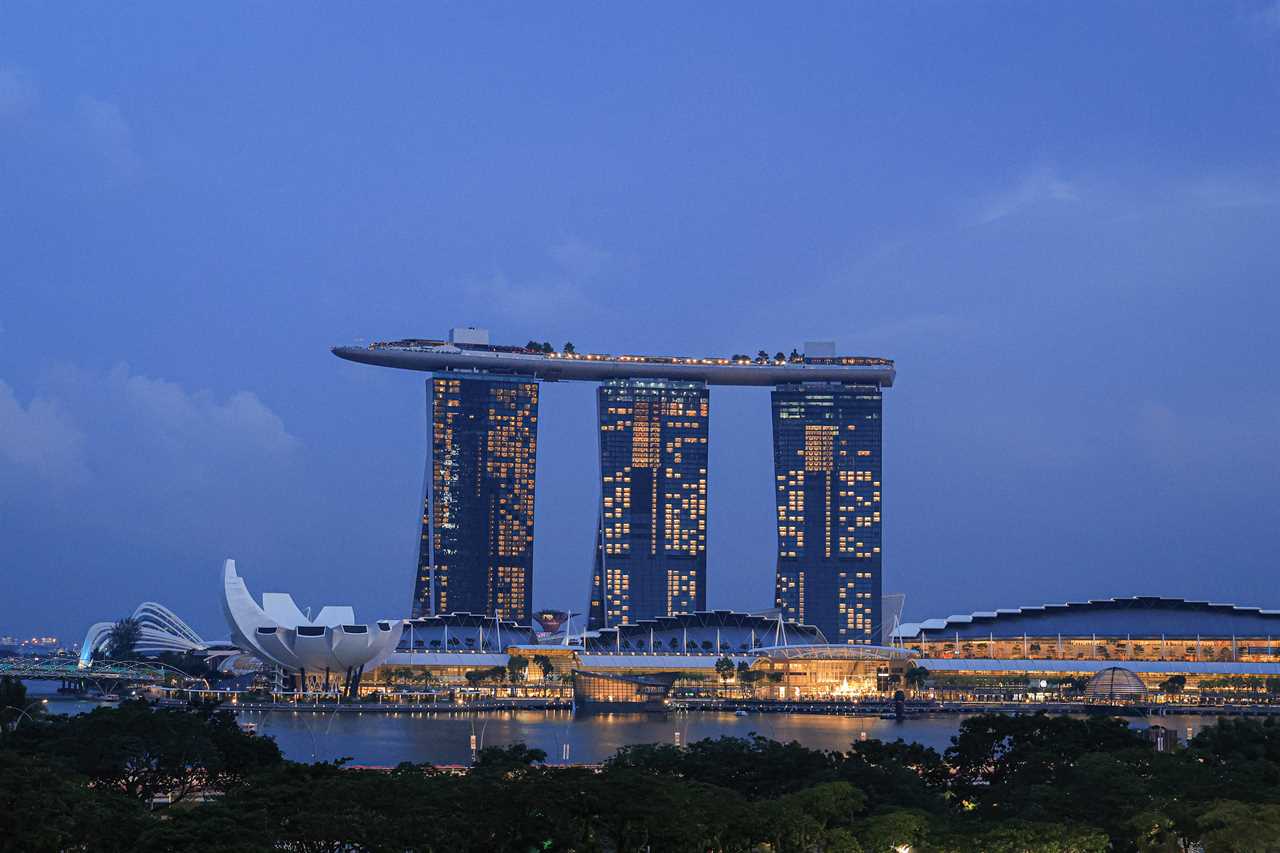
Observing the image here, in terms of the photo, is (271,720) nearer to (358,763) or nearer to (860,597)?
(358,763)

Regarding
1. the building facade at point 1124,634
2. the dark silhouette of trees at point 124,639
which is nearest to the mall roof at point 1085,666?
the building facade at point 1124,634

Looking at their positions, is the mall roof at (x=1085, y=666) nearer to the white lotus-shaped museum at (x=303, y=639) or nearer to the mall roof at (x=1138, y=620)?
the mall roof at (x=1138, y=620)

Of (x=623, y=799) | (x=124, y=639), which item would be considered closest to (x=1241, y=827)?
(x=623, y=799)

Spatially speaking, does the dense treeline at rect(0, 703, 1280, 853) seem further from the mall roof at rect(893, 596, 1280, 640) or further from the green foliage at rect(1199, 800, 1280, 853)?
the mall roof at rect(893, 596, 1280, 640)

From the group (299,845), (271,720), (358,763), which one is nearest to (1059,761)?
(299,845)

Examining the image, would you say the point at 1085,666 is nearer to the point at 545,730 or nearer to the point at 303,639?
the point at 545,730
